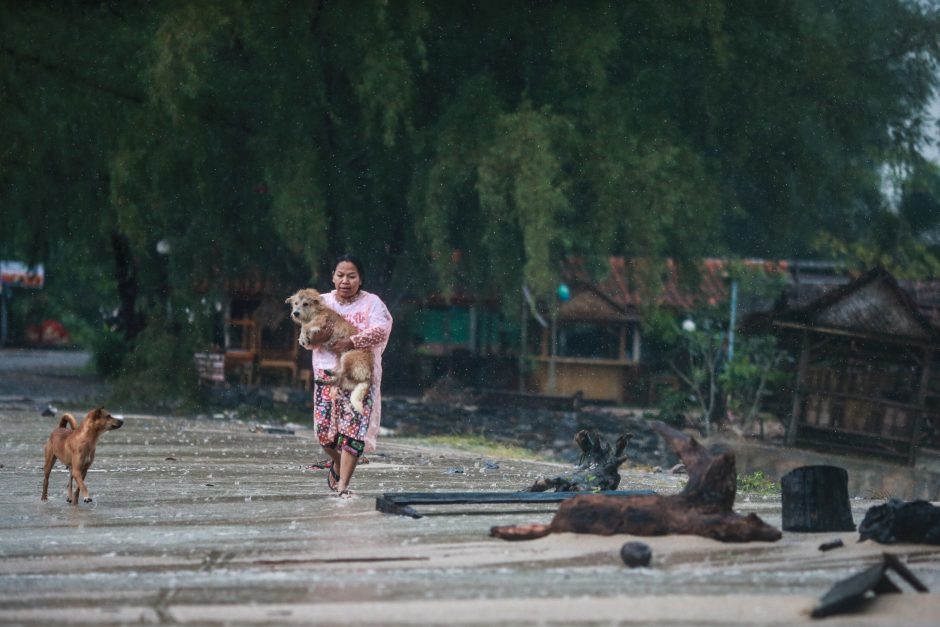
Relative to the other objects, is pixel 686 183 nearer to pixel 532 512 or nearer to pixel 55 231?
pixel 55 231

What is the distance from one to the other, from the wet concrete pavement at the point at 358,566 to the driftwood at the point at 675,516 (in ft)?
0.27

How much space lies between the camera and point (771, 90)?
26219mm

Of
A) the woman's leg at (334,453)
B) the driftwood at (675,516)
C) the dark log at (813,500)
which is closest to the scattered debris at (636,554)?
the driftwood at (675,516)

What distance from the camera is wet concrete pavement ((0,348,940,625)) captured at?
20.2ft

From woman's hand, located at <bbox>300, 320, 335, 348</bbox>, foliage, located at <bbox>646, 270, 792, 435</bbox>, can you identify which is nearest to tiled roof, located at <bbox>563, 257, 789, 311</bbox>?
foliage, located at <bbox>646, 270, 792, 435</bbox>

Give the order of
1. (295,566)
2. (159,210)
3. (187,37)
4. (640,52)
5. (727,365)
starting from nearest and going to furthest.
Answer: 1. (295,566)
2. (187,37)
3. (159,210)
4. (727,365)
5. (640,52)

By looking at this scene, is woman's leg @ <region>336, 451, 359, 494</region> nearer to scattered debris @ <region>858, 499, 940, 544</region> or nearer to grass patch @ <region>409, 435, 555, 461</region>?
scattered debris @ <region>858, 499, 940, 544</region>

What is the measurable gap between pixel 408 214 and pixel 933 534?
63.4 ft

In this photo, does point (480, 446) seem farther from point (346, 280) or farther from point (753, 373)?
point (346, 280)

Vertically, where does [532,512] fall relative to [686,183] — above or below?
below

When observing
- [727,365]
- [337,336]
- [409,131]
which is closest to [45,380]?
[409,131]

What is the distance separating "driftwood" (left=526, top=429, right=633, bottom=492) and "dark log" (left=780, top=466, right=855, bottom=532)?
2.00 m

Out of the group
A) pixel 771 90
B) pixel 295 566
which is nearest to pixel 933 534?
pixel 295 566

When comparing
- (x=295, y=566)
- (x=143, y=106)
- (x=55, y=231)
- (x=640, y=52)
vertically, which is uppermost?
(x=640, y=52)
